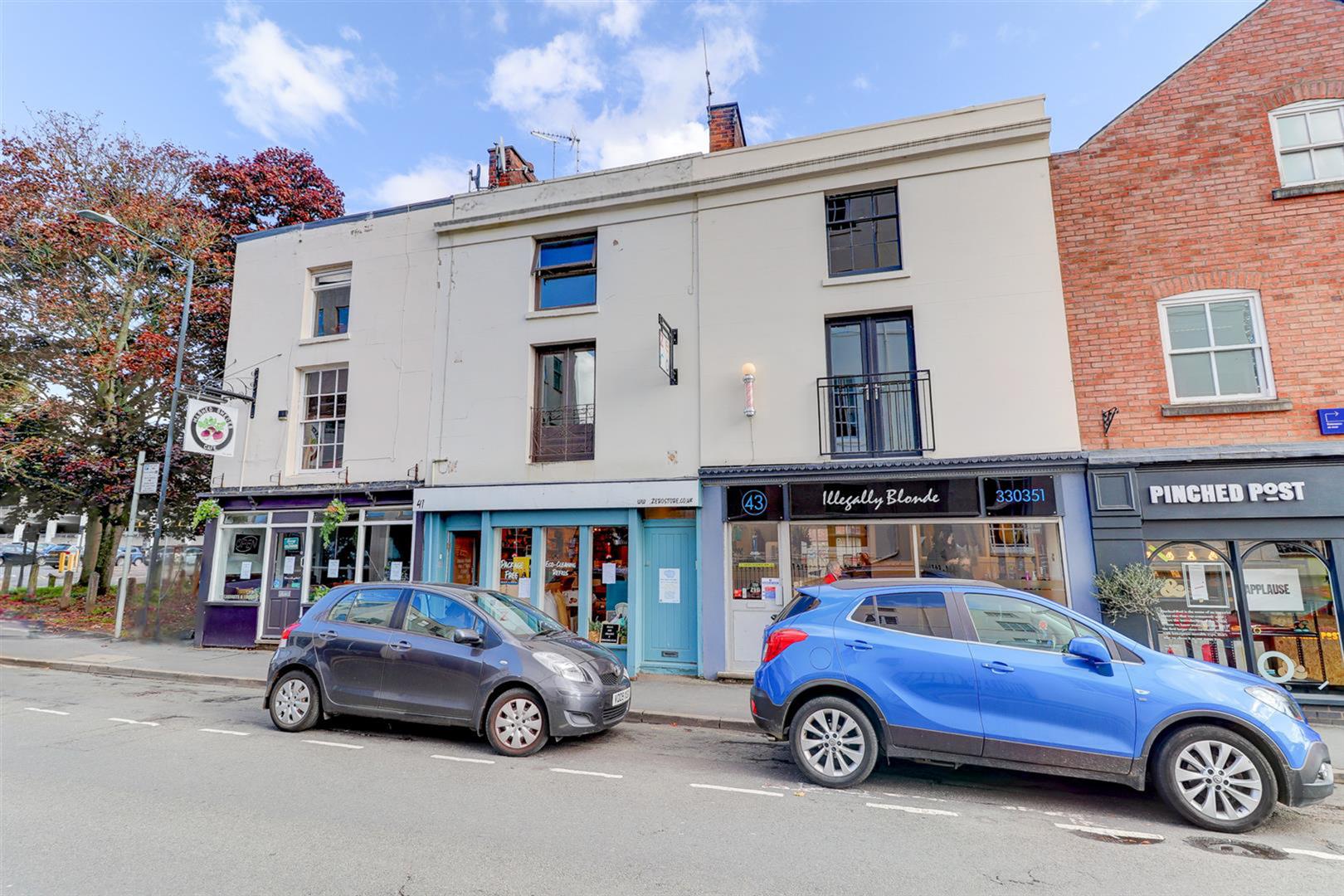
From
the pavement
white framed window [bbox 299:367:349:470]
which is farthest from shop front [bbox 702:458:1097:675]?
white framed window [bbox 299:367:349:470]

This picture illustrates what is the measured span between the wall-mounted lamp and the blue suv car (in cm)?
483

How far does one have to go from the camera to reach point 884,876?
407 cm

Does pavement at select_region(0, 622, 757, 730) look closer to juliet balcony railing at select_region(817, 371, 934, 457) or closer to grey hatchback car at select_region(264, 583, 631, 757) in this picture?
grey hatchback car at select_region(264, 583, 631, 757)

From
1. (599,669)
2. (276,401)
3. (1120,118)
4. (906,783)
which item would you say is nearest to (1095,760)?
(906,783)

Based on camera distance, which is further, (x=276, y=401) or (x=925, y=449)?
(x=276, y=401)

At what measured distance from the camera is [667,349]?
11.2 m

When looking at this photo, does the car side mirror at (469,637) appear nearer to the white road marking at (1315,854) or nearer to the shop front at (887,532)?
the shop front at (887,532)

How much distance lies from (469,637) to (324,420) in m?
9.36

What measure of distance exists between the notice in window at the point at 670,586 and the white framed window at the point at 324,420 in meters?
7.49

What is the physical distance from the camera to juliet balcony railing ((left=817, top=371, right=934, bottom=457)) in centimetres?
1034

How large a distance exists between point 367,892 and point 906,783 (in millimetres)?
4401

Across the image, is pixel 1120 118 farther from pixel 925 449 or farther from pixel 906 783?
pixel 906 783

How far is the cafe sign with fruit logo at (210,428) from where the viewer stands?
13016mm

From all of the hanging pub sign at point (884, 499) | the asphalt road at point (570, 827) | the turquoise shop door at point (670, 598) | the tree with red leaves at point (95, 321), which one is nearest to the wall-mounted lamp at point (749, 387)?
the hanging pub sign at point (884, 499)
